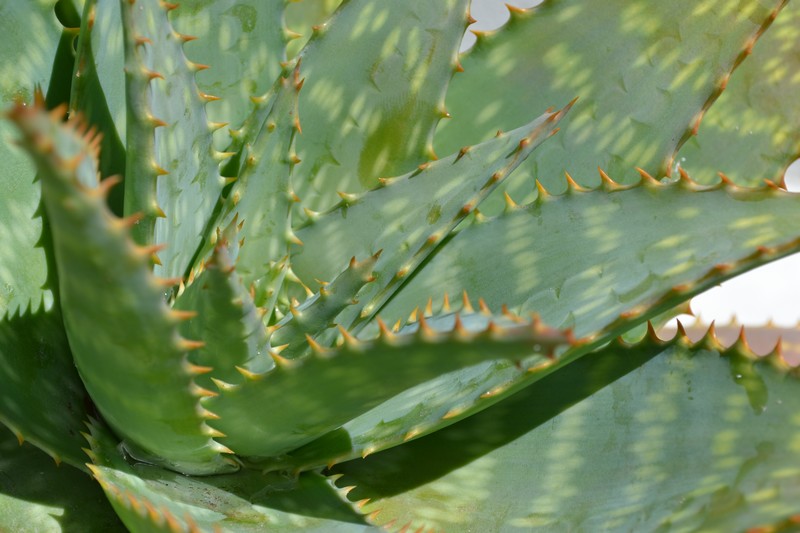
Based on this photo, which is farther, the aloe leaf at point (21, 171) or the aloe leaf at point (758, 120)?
the aloe leaf at point (758, 120)

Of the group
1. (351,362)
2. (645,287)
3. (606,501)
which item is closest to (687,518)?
(606,501)

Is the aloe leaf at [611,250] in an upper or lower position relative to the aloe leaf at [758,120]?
upper

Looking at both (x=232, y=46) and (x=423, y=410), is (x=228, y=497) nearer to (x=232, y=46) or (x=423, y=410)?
(x=423, y=410)

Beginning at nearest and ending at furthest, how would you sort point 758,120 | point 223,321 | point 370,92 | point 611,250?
1. point 223,321
2. point 611,250
3. point 370,92
4. point 758,120

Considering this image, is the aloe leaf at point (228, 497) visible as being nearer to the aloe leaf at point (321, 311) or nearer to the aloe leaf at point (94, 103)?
the aloe leaf at point (321, 311)

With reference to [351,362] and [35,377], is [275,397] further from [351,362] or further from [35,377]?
[35,377]

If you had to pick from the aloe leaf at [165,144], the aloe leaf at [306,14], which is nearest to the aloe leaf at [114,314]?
the aloe leaf at [165,144]

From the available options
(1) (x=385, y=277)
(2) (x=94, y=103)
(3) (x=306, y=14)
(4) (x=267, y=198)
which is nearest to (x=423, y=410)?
(1) (x=385, y=277)
